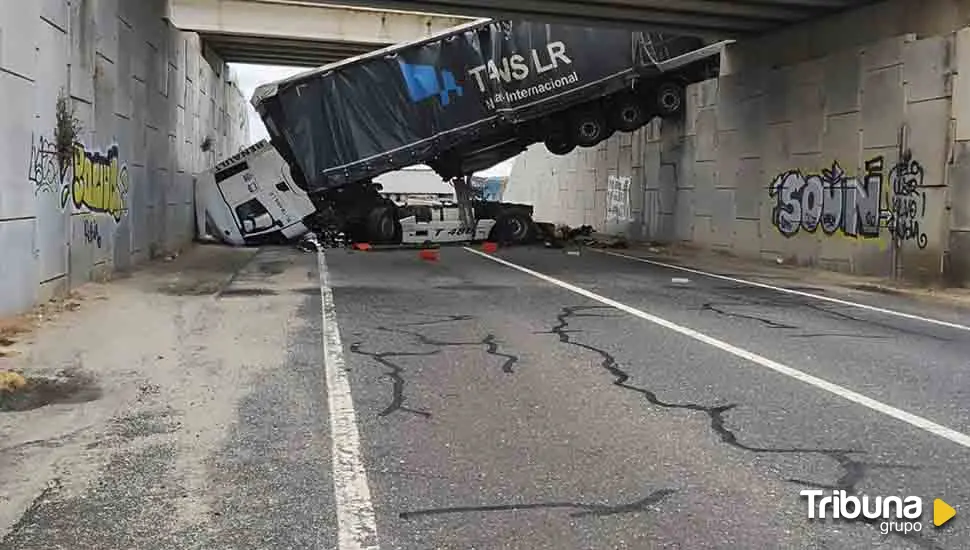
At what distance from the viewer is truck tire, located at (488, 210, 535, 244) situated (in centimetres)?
2648

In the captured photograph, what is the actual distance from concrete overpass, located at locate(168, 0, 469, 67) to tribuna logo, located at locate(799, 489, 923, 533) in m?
22.4

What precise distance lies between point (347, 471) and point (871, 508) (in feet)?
9.11

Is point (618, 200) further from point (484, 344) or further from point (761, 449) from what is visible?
point (761, 449)

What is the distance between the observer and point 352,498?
4.82 meters

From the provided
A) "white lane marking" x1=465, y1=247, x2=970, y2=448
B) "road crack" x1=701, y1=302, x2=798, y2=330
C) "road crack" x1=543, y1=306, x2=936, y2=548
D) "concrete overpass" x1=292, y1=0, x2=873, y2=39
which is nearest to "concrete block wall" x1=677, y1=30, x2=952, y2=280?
"concrete overpass" x1=292, y1=0, x2=873, y2=39

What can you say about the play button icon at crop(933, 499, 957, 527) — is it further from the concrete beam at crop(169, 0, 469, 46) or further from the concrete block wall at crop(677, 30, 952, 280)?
the concrete beam at crop(169, 0, 469, 46)

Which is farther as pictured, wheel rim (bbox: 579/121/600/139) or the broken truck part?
wheel rim (bbox: 579/121/600/139)

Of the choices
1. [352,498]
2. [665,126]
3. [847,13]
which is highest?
[847,13]

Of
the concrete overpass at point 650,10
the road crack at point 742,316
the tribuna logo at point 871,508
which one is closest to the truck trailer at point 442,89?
the concrete overpass at point 650,10

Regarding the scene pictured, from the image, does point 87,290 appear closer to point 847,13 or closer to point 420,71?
point 420,71

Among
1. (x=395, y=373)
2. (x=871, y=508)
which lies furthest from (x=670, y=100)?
(x=871, y=508)

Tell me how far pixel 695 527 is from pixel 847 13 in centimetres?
1660

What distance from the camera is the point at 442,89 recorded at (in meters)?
22.0

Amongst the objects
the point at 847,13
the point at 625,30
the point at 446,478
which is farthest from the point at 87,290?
the point at 847,13
